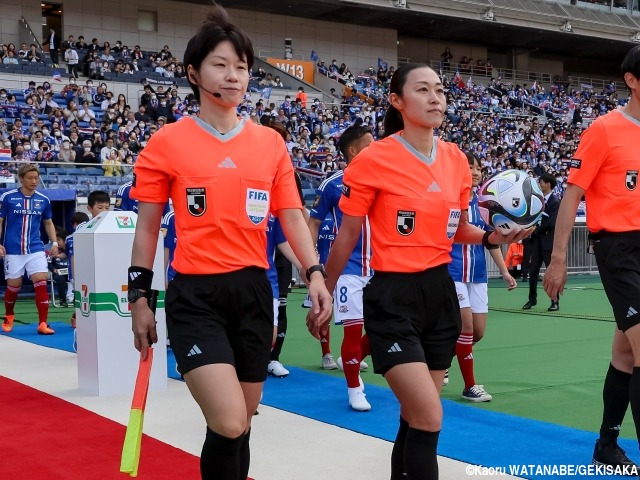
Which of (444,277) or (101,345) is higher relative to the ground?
(444,277)

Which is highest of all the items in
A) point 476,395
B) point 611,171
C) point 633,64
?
point 633,64

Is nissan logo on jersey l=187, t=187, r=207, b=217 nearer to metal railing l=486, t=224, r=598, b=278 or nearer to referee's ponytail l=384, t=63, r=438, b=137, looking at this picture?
referee's ponytail l=384, t=63, r=438, b=137

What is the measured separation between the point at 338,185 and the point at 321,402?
1608mm

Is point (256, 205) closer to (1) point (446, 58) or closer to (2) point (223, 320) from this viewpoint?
(2) point (223, 320)

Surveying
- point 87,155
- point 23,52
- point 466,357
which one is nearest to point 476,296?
point 466,357

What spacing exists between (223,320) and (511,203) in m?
1.43

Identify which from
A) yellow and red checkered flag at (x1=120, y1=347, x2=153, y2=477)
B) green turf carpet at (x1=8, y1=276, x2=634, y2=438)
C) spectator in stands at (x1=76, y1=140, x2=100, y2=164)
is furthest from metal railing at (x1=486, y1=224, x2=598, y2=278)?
yellow and red checkered flag at (x1=120, y1=347, x2=153, y2=477)

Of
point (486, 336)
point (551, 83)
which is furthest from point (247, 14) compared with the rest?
point (486, 336)

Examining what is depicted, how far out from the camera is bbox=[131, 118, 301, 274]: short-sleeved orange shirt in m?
3.45

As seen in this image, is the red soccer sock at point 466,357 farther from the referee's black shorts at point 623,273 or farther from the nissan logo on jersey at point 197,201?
the nissan logo on jersey at point 197,201

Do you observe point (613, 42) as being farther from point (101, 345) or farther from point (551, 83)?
point (101, 345)

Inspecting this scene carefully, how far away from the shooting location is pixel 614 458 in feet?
15.0

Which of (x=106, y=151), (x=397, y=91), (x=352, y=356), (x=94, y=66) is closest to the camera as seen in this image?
(x=397, y=91)

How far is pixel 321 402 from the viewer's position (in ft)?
21.8
